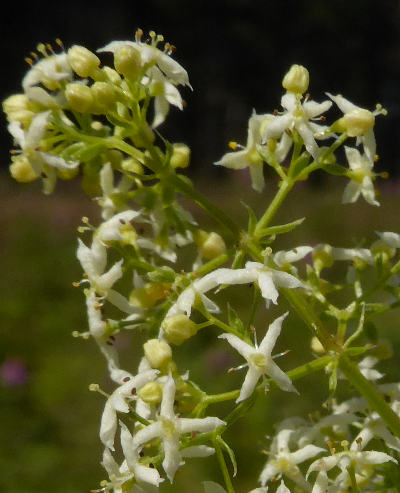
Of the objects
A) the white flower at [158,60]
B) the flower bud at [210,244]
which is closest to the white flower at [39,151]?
the white flower at [158,60]

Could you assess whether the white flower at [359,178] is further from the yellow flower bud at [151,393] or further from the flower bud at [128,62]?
the yellow flower bud at [151,393]

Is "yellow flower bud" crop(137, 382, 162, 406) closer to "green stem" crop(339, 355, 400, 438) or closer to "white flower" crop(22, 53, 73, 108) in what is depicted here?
"green stem" crop(339, 355, 400, 438)

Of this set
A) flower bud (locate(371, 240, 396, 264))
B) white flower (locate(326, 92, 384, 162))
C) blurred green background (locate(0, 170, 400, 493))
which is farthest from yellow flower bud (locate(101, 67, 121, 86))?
blurred green background (locate(0, 170, 400, 493))

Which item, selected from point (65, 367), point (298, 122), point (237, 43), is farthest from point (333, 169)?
point (237, 43)

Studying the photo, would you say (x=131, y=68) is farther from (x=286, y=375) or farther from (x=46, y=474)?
(x=46, y=474)

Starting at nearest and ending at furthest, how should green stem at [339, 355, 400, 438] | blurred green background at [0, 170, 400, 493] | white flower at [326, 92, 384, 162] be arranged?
green stem at [339, 355, 400, 438]
white flower at [326, 92, 384, 162]
blurred green background at [0, 170, 400, 493]

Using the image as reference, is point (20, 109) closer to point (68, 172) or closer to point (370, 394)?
point (68, 172)
